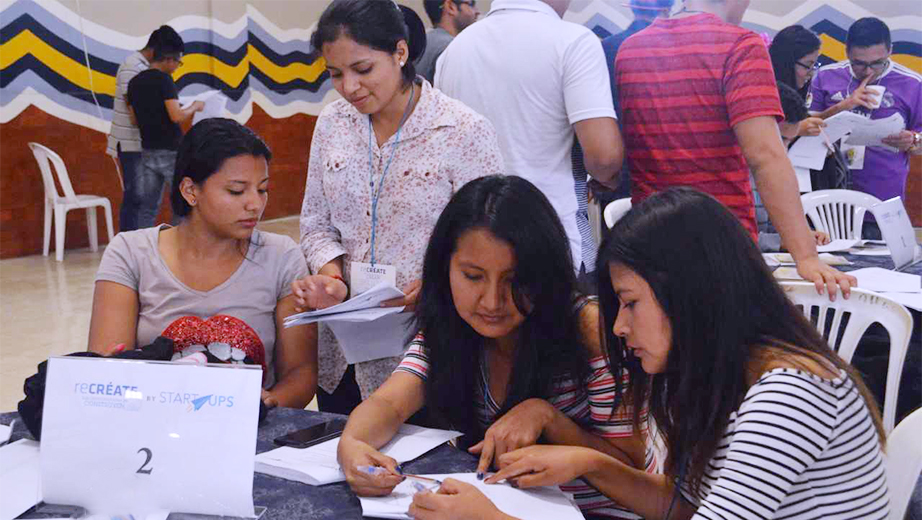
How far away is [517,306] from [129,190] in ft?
17.8

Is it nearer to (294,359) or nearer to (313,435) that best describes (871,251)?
(294,359)

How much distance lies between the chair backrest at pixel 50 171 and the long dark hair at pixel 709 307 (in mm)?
6364

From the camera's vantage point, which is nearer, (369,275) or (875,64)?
(369,275)

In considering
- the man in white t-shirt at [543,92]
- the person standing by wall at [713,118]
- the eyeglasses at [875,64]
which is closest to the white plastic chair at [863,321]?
the person standing by wall at [713,118]

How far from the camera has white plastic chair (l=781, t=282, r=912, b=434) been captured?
207cm

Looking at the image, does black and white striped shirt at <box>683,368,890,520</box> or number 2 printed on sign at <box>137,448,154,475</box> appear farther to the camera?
number 2 printed on sign at <box>137,448,154,475</box>

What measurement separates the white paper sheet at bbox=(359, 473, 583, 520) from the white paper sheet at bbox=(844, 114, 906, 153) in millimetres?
3269

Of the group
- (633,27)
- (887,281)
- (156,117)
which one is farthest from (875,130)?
(156,117)

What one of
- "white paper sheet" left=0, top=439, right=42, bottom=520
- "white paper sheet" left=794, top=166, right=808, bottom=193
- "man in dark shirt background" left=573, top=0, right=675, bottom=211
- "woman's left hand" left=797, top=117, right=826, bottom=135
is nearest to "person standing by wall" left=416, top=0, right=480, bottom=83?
"man in dark shirt background" left=573, top=0, right=675, bottom=211

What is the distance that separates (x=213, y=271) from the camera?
6.95 feet

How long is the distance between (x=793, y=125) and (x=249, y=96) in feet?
19.5

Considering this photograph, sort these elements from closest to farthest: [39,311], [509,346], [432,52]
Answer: [509,346] < [432,52] < [39,311]

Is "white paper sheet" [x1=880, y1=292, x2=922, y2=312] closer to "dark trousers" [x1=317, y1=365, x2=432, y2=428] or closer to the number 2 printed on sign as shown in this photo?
"dark trousers" [x1=317, y1=365, x2=432, y2=428]

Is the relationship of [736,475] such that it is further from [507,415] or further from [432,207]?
[432,207]
